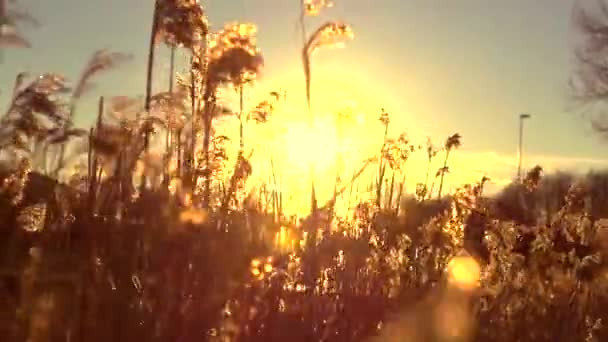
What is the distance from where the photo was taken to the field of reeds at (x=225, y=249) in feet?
12.5

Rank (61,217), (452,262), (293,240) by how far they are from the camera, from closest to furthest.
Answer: (61,217), (452,262), (293,240)

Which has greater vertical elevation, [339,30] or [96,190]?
[339,30]

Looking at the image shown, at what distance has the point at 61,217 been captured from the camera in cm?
473

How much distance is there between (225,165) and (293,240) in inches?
56.7

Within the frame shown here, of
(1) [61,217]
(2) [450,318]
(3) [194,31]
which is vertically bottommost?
(2) [450,318]

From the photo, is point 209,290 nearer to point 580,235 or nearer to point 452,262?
point 452,262

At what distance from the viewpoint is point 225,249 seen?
4512 mm

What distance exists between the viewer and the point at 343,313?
4816 millimetres

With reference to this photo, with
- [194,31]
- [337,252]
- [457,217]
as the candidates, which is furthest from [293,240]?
[194,31]

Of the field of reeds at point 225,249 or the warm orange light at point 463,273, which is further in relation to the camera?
the warm orange light at point 463,273

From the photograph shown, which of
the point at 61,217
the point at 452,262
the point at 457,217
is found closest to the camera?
the point at 61,217

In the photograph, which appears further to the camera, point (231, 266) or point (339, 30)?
point (339, 30)

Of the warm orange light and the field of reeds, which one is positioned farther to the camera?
the warm orange light

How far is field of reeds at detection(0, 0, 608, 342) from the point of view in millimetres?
3797
